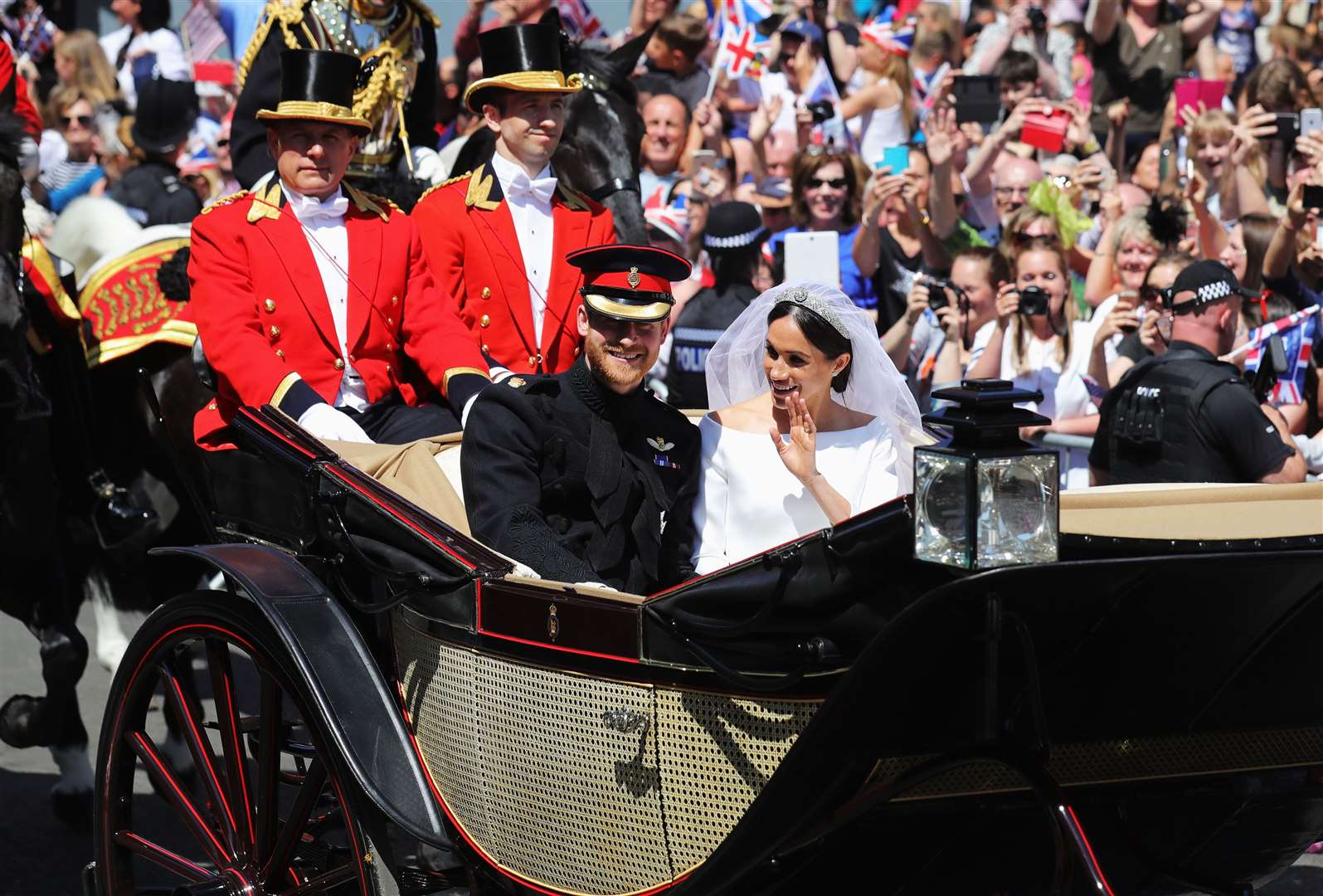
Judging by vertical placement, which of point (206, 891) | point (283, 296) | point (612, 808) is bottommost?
point (206, 891)

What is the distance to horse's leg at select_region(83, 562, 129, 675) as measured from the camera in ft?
20.9

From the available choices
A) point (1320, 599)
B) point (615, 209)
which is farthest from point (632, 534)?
point (615, 209)

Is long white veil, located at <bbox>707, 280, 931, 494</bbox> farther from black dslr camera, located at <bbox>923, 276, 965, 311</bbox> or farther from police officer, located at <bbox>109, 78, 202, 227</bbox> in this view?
police officer, located at <bbox>109, 78, 202, 227</bbox>

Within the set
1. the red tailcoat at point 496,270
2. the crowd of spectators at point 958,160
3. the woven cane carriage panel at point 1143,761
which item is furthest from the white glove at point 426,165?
the woven cane carriage panel at point 1143,761

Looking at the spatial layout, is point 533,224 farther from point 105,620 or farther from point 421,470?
point 105,620

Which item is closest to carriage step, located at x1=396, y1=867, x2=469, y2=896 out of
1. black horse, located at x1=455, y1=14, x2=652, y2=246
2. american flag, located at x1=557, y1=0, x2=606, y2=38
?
black horse, located at x1=455, y1=14, x2=652, y2=246

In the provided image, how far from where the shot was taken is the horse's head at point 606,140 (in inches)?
223

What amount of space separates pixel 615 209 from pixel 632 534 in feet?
7.73

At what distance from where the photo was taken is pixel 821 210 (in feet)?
23.0

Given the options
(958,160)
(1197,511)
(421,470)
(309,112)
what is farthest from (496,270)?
(958,160)

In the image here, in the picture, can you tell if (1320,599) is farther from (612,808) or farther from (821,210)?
(821,210)

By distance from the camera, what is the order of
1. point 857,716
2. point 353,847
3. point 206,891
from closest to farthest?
1. point 857,716
2. point 353,847
3. point 206,891

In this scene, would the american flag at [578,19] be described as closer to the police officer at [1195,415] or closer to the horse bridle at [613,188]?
the horse bridle at [613,188]

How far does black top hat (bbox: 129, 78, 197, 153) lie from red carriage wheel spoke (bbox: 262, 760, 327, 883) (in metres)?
6.11
